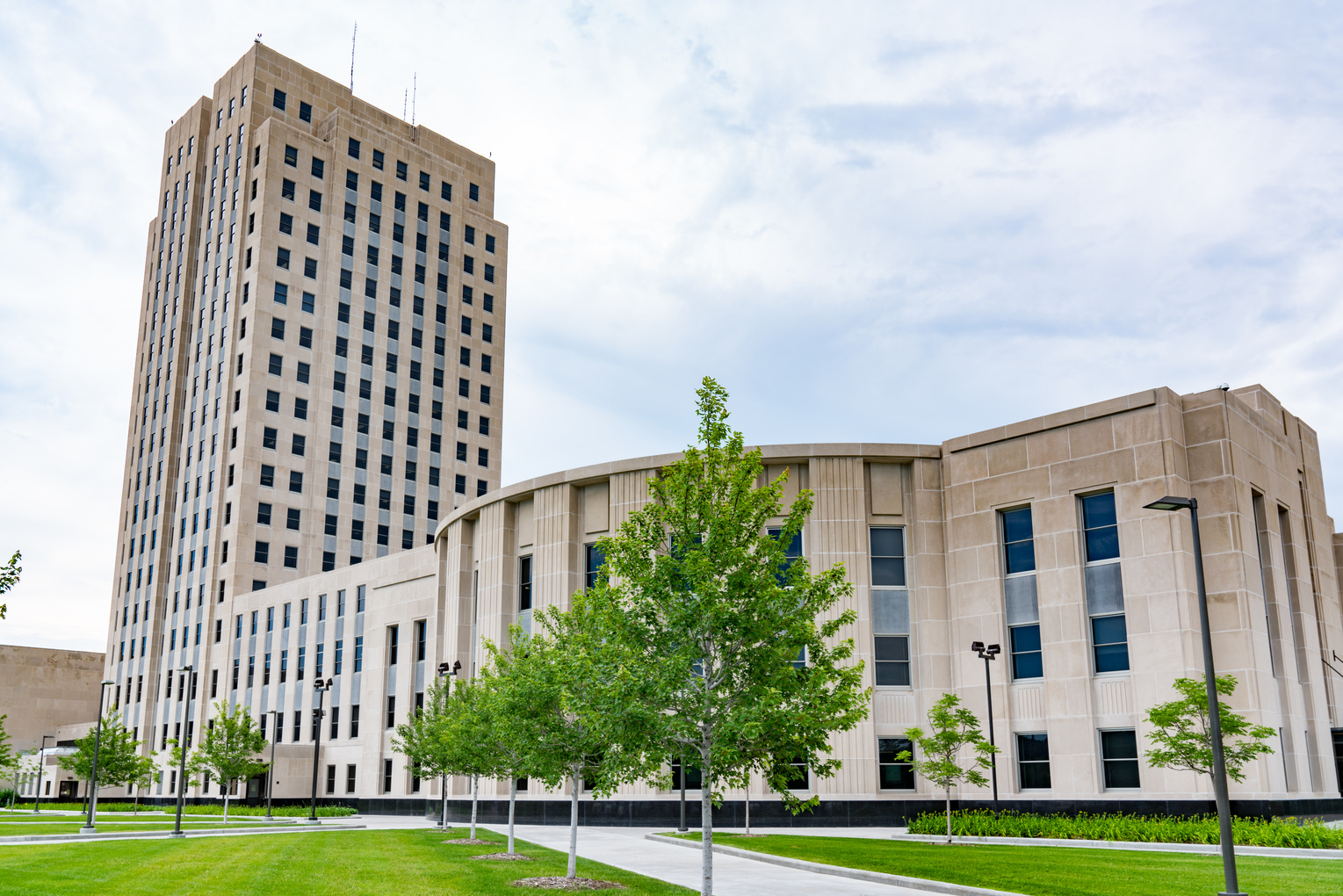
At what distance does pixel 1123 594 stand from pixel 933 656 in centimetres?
838

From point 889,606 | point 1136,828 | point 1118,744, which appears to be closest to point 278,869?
point 1136,828

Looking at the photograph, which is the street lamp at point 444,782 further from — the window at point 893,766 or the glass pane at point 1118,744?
the glass pane at point 1118,744

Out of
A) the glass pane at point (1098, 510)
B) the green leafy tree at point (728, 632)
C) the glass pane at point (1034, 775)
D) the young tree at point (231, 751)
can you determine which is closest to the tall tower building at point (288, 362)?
the young tree at point (231, 751)

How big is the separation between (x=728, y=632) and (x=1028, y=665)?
27005 millimetres

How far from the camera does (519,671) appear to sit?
27.6 metres

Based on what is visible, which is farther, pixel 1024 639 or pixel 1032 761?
pixel 1024 639

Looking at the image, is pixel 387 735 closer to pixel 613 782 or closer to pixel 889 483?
pixel 889 483

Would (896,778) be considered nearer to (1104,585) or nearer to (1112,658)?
(1112,658)

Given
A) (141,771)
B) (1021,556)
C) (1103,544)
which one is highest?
(1103,544)

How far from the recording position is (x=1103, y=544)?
131 feet

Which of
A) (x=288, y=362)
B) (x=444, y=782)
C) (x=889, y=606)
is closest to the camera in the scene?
(x=444, y=782)

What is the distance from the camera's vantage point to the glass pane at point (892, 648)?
146 ft

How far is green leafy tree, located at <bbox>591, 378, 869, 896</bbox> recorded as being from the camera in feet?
59.4

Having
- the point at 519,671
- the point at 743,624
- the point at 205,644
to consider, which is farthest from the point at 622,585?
the point at 205,644
